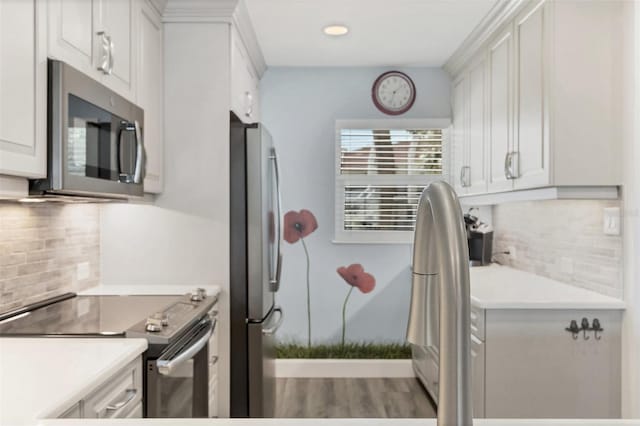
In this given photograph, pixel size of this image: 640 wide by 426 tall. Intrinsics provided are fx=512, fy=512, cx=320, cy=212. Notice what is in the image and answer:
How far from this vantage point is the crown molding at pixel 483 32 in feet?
8.82

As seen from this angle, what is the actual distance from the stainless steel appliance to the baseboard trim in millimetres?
1618

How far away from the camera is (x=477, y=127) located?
3.33m

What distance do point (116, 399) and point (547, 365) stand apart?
1.88 m

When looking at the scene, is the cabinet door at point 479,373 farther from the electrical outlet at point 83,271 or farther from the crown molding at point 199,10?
the crown molding at point 199,10

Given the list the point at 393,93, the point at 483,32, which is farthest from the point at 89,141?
the point at 393,93

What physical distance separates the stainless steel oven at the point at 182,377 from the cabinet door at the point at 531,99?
166cm

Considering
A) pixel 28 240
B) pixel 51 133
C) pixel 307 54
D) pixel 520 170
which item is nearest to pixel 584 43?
pixel 520 170

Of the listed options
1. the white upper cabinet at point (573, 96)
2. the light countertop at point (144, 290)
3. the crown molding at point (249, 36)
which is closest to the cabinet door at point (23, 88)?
the light countertop at point (144, 290)

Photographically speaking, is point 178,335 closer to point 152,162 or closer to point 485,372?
point 152,162

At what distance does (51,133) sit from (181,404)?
104 centimetres

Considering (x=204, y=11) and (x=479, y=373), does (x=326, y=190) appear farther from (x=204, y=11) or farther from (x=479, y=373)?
(x=479, y=373)

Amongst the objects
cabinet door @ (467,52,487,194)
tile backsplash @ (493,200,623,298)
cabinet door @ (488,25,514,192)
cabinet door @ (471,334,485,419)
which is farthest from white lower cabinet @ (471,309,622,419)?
cabinet door @ (467,52,487,194)

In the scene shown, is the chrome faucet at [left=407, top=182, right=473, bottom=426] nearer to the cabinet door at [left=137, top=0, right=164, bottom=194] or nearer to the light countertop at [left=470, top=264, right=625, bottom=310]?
the light countertop at [left=470, top=264, right=625, bottom=310]

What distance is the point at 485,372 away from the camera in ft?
7.92
